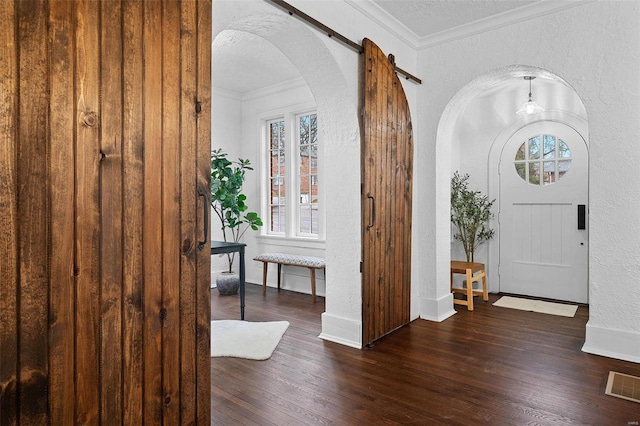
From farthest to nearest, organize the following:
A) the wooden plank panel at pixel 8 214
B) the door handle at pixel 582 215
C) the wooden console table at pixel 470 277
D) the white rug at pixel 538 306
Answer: the door handle at pixel 582 215
the wooden console table at pixel 470 277
the white rug at pixel 538 306
the wooden plank panel at pixel 8 214

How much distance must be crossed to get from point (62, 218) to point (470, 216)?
15.2 feet

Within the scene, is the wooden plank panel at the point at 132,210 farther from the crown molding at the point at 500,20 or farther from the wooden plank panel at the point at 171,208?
the crown molding at the point at 500,20

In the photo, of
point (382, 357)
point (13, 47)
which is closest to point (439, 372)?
point (382, 357)

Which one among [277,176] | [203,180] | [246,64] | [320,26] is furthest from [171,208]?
[277,176]

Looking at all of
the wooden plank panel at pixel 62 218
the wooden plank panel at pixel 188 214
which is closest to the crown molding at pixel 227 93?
the wooden plank panel at pixel 188 214

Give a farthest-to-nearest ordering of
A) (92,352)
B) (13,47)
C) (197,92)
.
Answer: (197,92)
(92,352)
(13,47)

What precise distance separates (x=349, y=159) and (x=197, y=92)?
164cm

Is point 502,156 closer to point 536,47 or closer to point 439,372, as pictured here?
point 536,47

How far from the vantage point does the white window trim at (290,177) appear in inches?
203

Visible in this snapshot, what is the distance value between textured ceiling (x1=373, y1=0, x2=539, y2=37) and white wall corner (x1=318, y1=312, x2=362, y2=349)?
8.28 feet

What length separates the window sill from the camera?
517 cm

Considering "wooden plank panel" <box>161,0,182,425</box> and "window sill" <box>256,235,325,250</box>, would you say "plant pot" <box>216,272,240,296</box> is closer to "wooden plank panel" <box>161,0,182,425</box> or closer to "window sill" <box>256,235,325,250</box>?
"window sill" <box>256,235,325,250</box>

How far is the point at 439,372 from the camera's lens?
270 cm

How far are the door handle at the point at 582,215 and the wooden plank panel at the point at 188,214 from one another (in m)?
4.35
